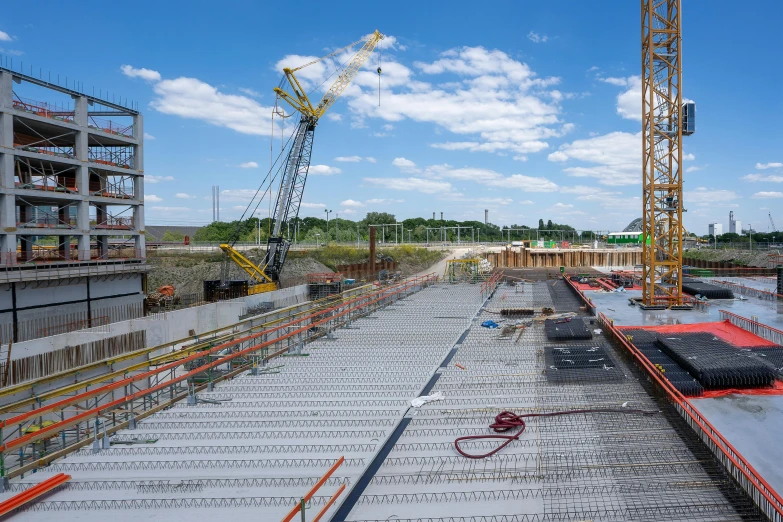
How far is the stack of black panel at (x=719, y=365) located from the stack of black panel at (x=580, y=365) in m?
1.52

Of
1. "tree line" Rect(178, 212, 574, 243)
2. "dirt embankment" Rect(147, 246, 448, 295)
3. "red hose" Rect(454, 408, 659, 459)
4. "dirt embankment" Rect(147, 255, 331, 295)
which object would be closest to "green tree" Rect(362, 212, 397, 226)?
"tree line" Rect(178, 212, 574, 243)

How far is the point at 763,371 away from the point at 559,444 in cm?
608

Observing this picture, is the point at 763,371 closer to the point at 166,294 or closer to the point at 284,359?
the point at 284,359

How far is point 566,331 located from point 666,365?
4.10 metres

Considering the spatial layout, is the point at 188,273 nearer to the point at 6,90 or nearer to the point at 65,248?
the point at 65,248

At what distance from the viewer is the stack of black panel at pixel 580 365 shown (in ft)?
34.6

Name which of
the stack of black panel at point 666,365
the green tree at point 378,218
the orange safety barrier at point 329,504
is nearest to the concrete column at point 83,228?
the orange safety barrier at point 329,504

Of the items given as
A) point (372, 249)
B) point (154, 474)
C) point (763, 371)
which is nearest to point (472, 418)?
point (154, 474)

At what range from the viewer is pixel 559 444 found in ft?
23.6

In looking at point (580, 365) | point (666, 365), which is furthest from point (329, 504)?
point (666, 365)

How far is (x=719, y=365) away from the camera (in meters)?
10.5

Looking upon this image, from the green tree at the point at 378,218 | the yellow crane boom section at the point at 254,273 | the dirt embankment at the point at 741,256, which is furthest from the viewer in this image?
the green tree at the point at 378,218

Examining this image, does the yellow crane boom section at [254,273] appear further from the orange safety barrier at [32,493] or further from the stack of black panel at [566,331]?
the orange safety barrier at [32,493]

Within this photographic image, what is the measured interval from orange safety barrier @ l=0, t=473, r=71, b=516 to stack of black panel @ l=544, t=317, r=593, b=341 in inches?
506
